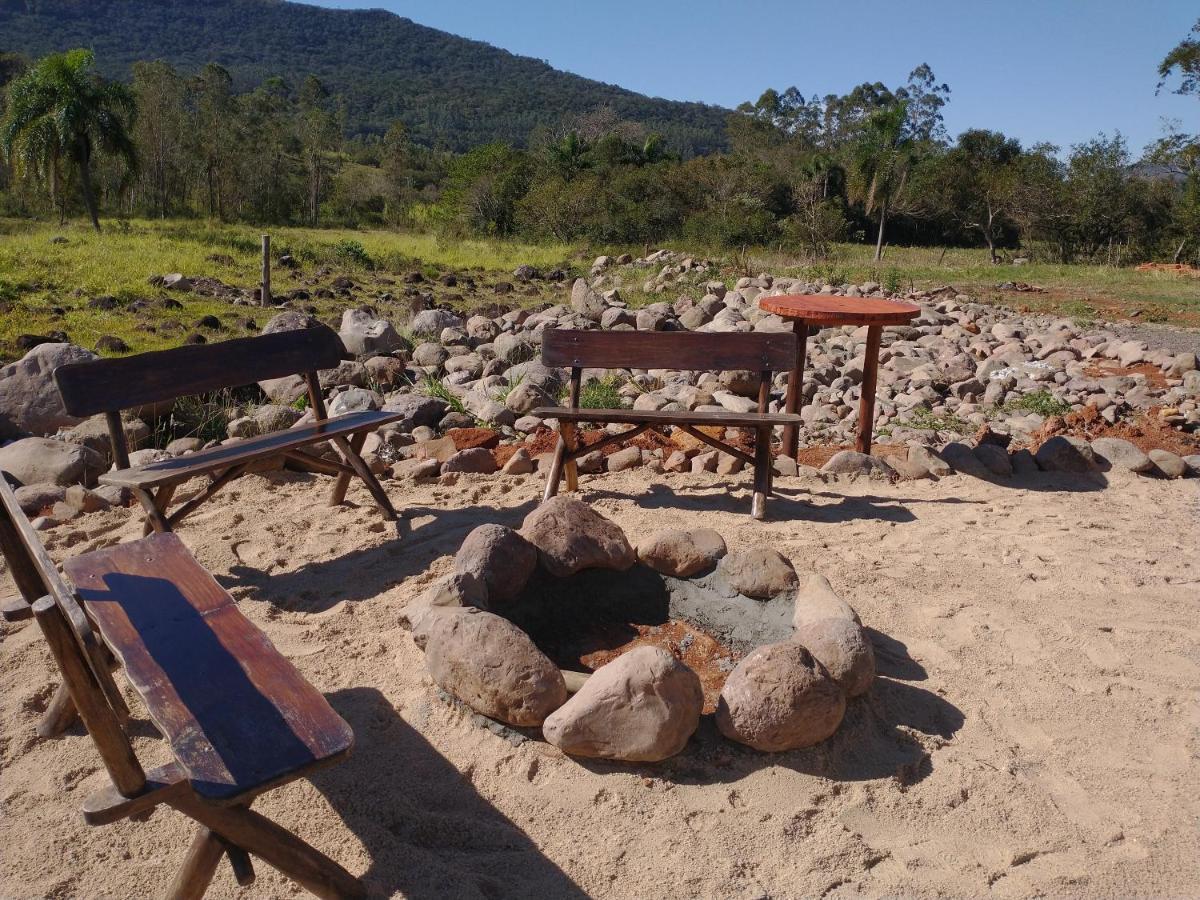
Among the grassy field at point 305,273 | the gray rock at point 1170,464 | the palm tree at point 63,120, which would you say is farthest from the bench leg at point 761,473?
the palm tree at point 63,120

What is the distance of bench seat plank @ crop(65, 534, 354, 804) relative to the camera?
207cm

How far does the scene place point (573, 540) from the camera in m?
3.54

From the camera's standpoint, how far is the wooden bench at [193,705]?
5.94 feet

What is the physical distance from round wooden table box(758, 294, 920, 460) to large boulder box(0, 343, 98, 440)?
197 inches

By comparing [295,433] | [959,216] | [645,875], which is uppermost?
[959,216]

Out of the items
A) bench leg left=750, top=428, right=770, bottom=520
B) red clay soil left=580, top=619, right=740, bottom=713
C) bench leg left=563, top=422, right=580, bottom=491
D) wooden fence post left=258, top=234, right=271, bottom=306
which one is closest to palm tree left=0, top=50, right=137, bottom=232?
wooden fence post left=258, top=234, right=271, bottom=306

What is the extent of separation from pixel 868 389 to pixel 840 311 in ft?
2.24

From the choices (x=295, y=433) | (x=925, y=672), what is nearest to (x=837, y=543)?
(x=925, y=672)

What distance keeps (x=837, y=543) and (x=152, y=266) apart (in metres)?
15.9

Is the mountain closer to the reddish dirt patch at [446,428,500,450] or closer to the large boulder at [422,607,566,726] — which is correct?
the reddish dirt patch at [446,428,500,450]

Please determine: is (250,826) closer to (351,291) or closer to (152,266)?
(351,291)

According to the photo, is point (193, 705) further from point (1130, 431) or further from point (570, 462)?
point (1130, 431)

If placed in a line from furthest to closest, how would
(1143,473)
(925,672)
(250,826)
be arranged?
(1143,473) < (925,672) < (250,826)

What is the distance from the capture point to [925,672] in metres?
3.32
